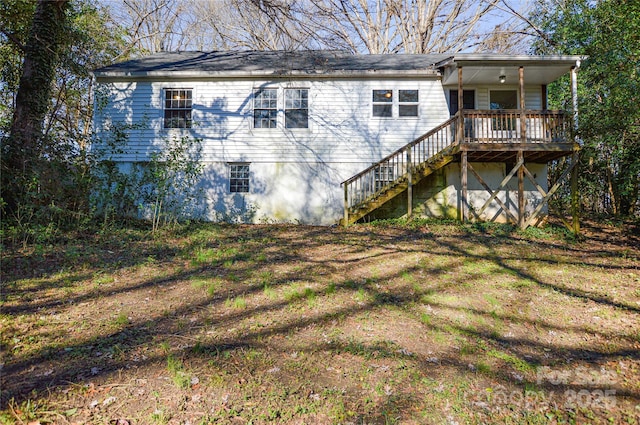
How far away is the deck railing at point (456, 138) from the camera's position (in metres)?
10.5

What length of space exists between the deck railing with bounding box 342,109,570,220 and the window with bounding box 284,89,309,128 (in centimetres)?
259

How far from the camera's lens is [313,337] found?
3898mm

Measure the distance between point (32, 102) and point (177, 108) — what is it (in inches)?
163

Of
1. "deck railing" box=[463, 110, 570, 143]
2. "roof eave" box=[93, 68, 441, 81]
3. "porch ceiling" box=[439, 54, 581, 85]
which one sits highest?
"roof eave" box=[93, 68, 441, 81]

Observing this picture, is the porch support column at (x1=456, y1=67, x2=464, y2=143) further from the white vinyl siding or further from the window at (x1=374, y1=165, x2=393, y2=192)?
the window at (x1=374, y1=165, x2=393, y2=192)

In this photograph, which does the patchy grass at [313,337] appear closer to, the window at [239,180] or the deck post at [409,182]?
the deck post at [409,182]

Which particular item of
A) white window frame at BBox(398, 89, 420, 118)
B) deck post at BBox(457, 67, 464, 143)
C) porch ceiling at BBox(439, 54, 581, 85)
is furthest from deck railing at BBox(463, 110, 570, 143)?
white window frame at BBox(398, 89, 420, 118)

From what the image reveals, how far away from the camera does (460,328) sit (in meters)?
4.24

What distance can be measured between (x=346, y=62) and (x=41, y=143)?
942 cm

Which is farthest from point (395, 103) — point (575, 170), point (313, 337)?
point (313, 337)

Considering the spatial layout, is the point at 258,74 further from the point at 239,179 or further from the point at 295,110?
the point at 239,179

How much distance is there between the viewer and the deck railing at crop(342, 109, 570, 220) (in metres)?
10.5

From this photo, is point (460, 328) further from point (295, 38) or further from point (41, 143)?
point (41, 143)

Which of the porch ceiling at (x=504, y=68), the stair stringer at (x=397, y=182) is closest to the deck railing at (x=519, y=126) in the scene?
the stair stringer at (x=397, y=182)
